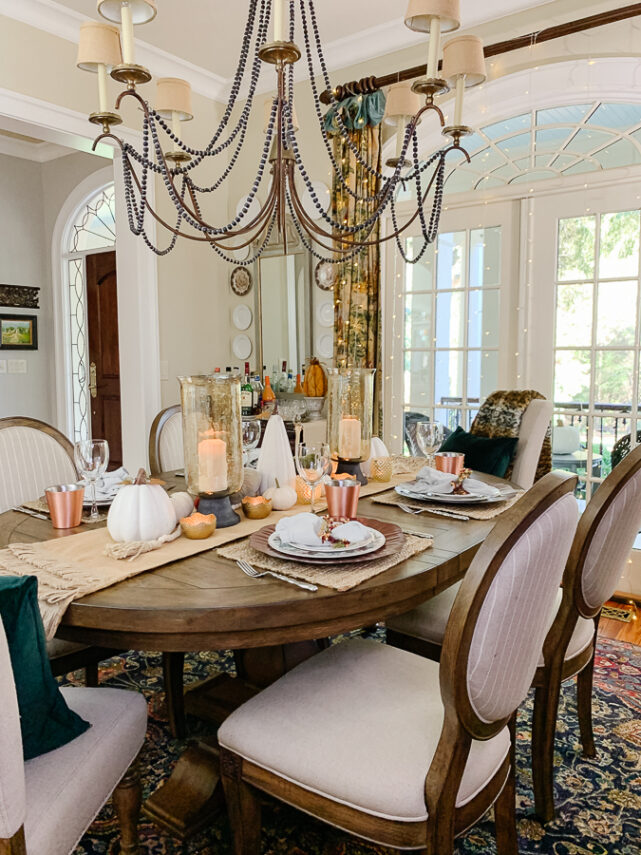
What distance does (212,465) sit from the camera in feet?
5.23

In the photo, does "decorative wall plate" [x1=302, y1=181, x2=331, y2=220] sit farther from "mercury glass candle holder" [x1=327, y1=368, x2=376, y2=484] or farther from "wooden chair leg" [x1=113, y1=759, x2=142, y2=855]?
"wooden chair leg" [x1=113, y1=759, x2=142, y2=855]

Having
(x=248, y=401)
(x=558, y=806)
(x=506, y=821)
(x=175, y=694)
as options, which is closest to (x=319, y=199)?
(x=248, y=401)

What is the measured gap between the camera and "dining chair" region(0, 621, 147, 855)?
924 mm

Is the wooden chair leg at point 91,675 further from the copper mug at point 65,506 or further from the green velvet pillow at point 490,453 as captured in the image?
the green velvet pillow at point 490,453

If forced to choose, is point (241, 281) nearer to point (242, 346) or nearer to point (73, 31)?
point (242, 346)

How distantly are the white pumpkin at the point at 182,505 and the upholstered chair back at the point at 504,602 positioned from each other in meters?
0.81

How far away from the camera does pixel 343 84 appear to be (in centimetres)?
388


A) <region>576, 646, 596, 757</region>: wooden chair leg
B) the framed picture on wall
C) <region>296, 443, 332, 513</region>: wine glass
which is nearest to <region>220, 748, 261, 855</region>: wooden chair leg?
<region>296, 443, 332, 513</region>: wine glass

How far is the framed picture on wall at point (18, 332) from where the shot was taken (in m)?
5.54

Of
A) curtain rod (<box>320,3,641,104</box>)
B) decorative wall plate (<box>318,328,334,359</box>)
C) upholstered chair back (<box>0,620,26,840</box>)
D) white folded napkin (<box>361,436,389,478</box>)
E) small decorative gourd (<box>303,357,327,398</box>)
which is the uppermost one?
curtain rod (<box>320,3,641,104</box>)

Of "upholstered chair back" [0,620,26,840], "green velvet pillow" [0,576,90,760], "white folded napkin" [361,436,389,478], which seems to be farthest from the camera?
"white folded napkin" [361,436,389,478]

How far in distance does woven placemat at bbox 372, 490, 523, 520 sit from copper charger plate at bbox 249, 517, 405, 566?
28 centimetres

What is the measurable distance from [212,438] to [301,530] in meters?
0.34

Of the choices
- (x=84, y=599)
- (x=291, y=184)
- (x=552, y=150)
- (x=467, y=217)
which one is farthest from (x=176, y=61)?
(x=84, y=599)
